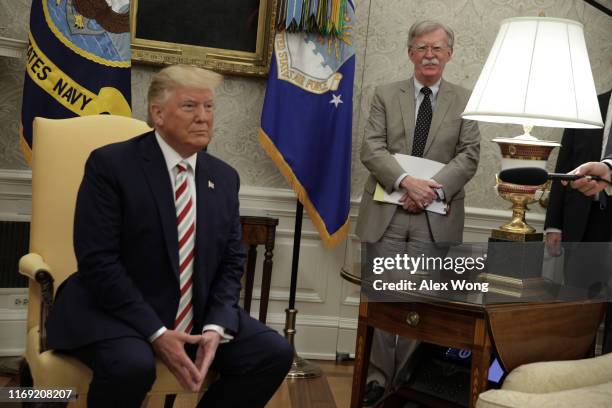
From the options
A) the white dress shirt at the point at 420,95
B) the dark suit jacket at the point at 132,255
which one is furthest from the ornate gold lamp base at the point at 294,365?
the dark suit jacket at the point at 132,255

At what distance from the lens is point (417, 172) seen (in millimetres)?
3697

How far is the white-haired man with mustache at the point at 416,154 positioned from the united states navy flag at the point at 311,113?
357 millimetres

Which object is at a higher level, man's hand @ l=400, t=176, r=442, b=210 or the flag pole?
man's hand @ l=400, t=176, r=442, b=210

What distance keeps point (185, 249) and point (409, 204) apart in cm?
151

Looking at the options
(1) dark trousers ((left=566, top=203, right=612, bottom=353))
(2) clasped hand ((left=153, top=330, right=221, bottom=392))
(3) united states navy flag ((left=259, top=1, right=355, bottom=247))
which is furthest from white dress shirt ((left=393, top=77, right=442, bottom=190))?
(2) clasped hand ((left=153, top=330, right=221, bottom=392))

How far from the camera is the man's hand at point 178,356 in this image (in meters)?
2.26

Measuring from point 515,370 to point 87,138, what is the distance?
166cm

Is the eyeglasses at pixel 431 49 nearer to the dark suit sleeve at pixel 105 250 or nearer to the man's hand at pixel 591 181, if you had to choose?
the man's hand at pixel 591 181

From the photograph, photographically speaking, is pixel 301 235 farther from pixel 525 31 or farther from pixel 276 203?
pixel 525 31

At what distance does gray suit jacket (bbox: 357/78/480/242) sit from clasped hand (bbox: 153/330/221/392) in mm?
1558

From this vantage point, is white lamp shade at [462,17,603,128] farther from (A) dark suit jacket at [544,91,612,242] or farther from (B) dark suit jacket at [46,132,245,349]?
(A) dark suit jacket at [544,91,612,242]

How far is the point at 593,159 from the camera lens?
3.60m

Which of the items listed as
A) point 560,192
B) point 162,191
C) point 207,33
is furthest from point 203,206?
point 207,33

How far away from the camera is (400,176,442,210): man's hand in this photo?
142 inches
